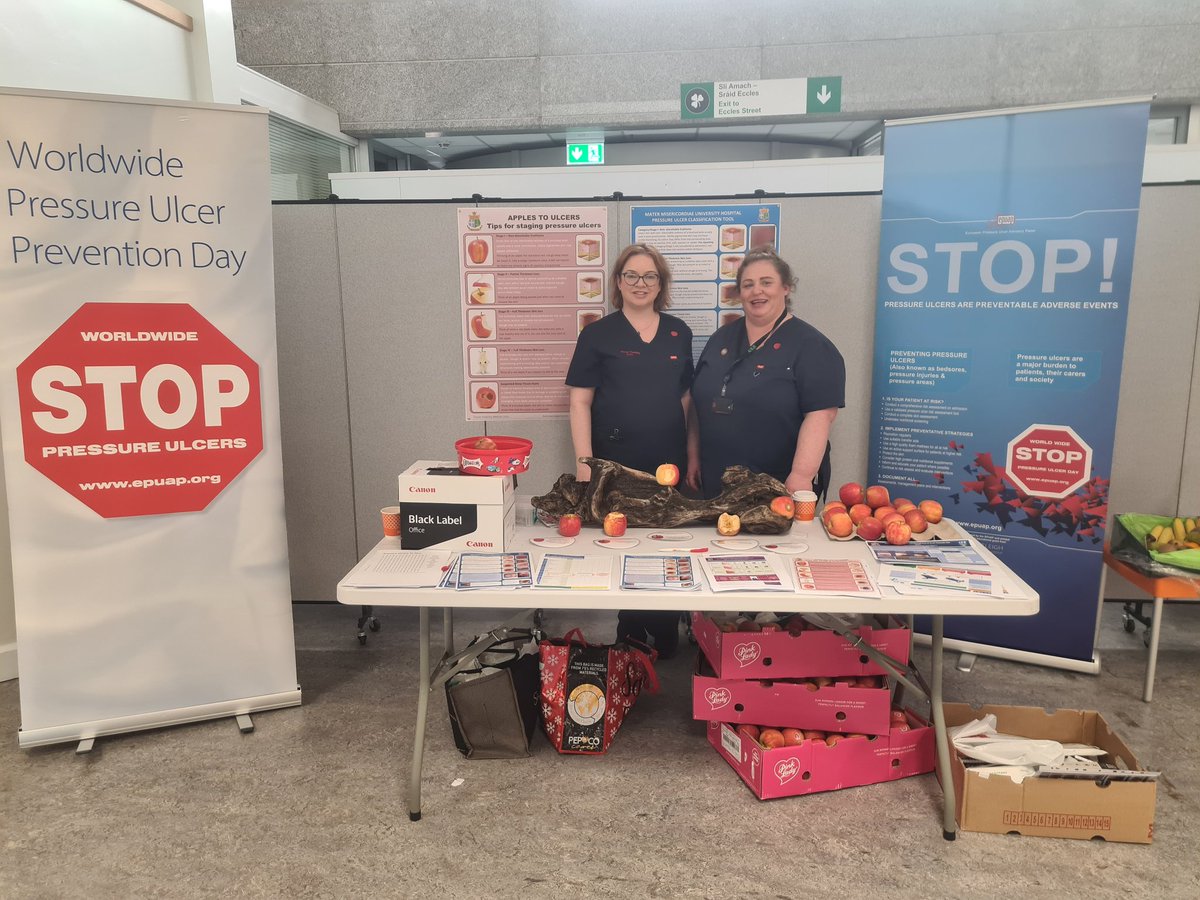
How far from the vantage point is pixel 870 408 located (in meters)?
3.44

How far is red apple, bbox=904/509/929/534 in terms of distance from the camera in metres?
2.37

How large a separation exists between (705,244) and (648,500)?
1427 millimetres

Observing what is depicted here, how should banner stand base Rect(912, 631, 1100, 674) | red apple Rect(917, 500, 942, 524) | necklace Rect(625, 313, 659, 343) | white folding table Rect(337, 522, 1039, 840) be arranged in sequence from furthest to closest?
banner stand base Rect(912, 631, 1100, 674) < necklace Rect(625, 313, 659, 343) < red apple Rect(917, 500, 942, 524) < white folding table Rect(337, 522, 1039, 840)

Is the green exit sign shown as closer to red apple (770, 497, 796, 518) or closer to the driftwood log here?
the driftwood log

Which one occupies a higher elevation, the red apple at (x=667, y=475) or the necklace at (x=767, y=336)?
the necklace at (x=767, y=336)

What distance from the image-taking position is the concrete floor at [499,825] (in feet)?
6.43

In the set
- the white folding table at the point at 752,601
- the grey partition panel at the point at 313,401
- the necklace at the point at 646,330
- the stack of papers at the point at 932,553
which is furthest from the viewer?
the grey partition panel at the point at 313,401

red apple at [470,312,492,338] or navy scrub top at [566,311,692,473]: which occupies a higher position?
red apple at [470,312,492,338]

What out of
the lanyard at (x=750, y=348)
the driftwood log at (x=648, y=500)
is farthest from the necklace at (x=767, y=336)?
the driftwood log at (x=648, y=500)

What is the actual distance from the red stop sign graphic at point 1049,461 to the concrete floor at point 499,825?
782mm

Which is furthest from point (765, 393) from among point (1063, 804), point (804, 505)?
point (1063, 804)

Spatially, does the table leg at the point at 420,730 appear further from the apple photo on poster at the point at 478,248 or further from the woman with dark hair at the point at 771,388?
the apple photo on poster at the point at 478,248

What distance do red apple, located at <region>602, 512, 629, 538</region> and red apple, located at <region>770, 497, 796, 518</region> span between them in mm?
452

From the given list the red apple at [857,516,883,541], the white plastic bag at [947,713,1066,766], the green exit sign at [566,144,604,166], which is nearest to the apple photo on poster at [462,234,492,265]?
the red apple at [857,516,883,541]
